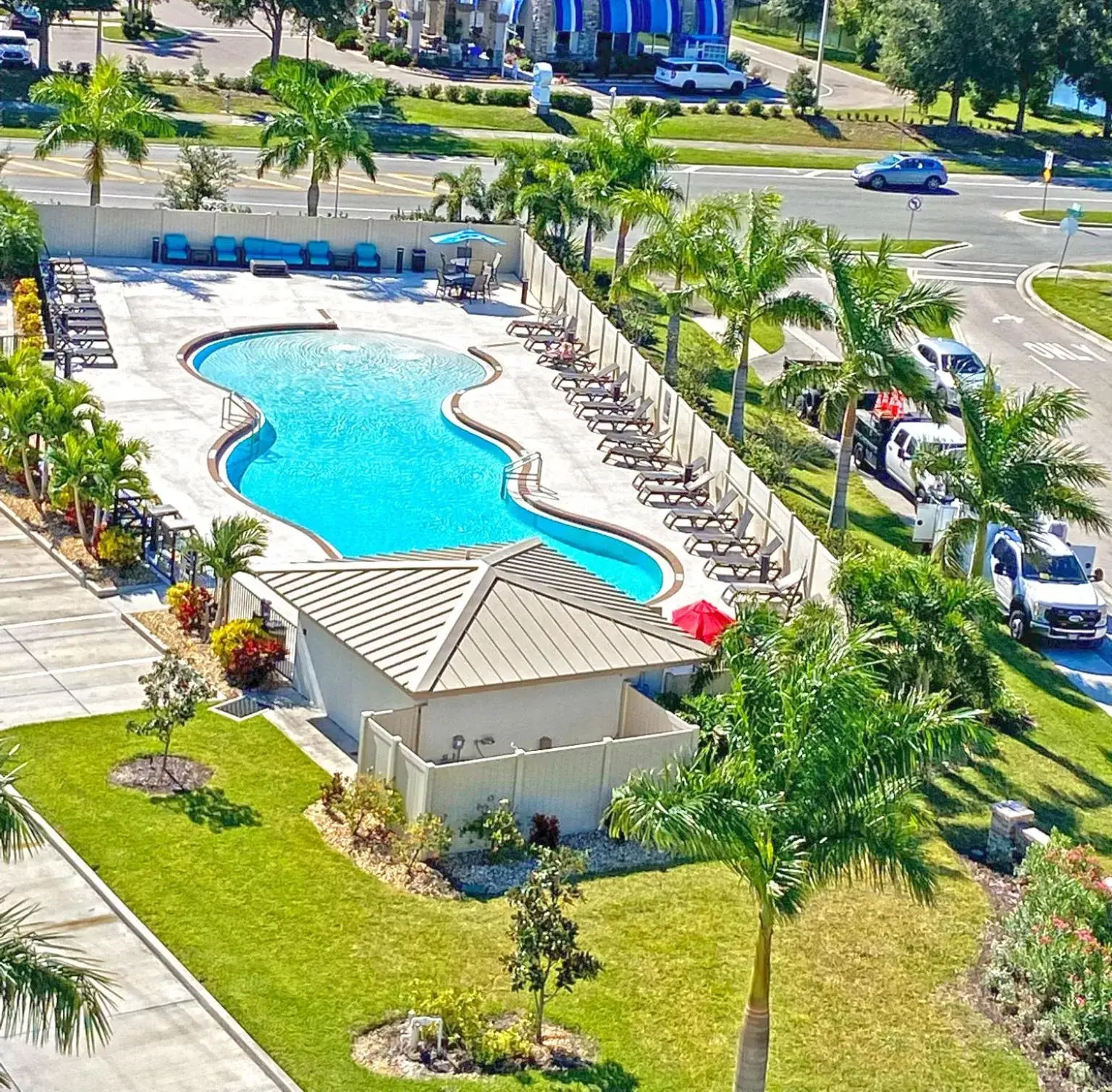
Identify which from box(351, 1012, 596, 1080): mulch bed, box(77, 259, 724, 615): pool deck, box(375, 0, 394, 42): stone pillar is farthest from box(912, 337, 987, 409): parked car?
box(375, 0, 394, 42): stone pillar

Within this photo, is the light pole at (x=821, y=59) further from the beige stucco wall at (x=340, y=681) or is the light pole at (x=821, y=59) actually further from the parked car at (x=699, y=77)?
the beige stucco wall at (x=340, y=681)

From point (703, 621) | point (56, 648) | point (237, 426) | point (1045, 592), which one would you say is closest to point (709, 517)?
point (1045, 592)

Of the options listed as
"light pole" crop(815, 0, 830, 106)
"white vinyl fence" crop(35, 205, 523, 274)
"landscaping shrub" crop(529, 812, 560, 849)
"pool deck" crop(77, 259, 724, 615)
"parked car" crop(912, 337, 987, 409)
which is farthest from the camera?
"light pole" crop(815, 0, 830, 106)

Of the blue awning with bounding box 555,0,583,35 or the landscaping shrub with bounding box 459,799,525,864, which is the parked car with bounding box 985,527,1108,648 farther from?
the blue awning with bounding box 555,0,583,35

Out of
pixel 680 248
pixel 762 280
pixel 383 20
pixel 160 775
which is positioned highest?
pixel 383 20

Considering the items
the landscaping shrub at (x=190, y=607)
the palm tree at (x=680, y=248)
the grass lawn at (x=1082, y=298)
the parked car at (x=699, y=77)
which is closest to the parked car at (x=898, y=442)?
the palm tree at (x=680, y=248)

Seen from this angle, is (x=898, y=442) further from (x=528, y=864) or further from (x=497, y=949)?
(x=497, y=949)

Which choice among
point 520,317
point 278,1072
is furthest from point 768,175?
point 278,1072
